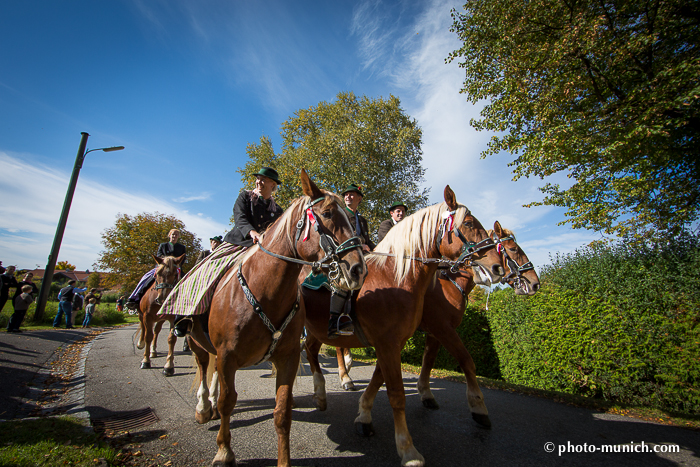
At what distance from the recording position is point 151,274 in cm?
750

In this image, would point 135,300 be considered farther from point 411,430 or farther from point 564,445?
point 564,445

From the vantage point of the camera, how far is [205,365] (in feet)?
13.8

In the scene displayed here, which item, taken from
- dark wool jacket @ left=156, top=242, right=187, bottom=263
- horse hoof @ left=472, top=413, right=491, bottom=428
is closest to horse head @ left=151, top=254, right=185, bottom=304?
dark wool jacket @ left=156, top=242, right=187, bottom=263

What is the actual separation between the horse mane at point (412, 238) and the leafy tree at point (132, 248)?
3148 cm

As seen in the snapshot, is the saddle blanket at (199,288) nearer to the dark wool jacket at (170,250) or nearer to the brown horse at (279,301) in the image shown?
the brown horse at (279,301)

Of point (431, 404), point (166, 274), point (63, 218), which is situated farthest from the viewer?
point (63, 218)

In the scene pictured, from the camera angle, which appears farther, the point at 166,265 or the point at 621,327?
the point at 166,265

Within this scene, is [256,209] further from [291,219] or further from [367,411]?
[367,411]

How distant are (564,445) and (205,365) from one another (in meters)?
4.65

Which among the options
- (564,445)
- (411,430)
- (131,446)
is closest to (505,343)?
(564,445)

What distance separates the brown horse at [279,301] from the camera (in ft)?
8.46

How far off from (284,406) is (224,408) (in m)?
0.60

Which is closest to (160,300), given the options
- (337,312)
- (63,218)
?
(337,312)

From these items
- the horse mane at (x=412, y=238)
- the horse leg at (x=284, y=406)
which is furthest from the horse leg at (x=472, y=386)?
the horse leg at (x=284, y=406)
